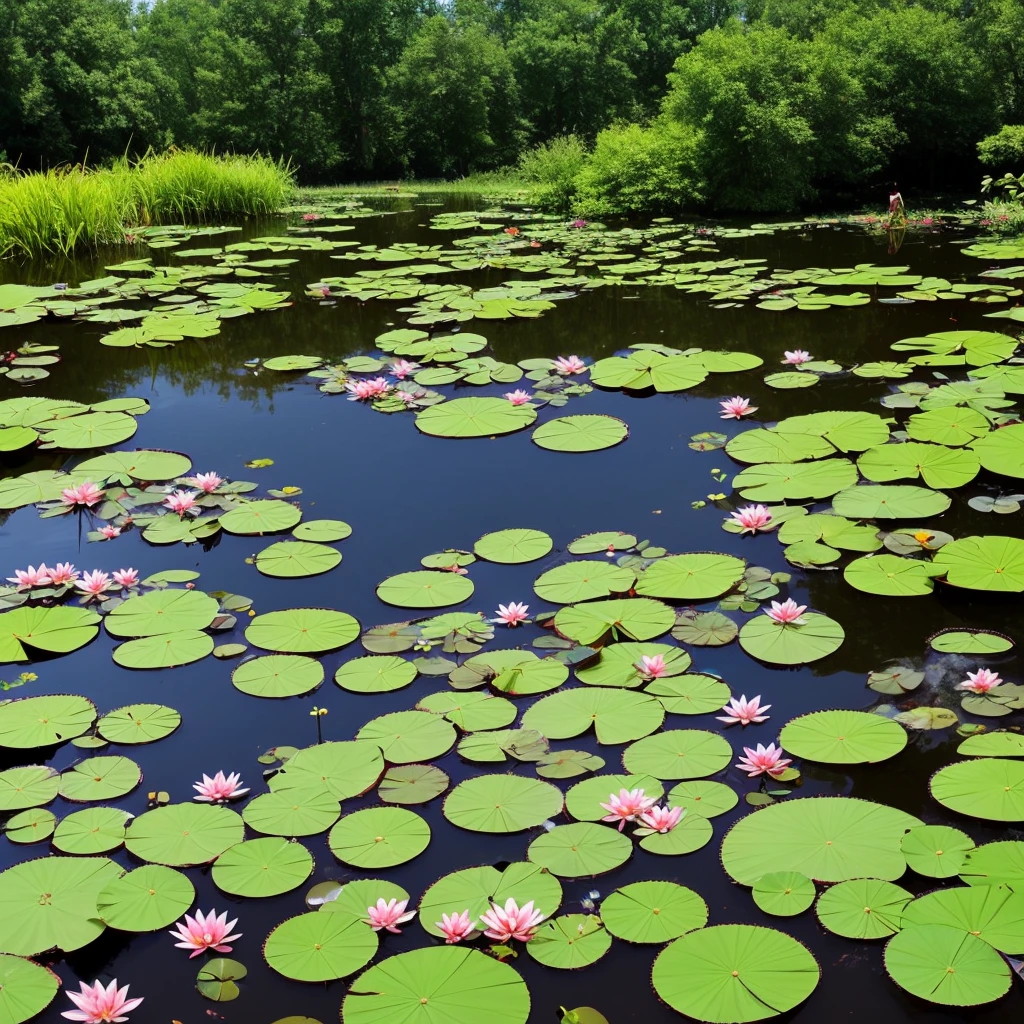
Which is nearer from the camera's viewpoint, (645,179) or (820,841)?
(820,841)

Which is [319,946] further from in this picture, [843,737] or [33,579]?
[33,579]

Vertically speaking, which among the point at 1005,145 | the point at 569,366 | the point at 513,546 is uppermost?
the point at 1005,145

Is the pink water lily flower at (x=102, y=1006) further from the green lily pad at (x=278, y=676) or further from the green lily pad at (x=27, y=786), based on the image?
the green lily pad at (x=278, y=676)

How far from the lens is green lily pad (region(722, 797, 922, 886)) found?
5.53 feet

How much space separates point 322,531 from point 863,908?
2.05 m

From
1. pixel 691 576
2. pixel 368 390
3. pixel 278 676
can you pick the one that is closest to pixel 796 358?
pixel 368 390

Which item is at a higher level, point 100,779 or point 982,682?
point 100,779

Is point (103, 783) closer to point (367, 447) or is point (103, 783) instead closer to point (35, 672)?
point (35, 672)

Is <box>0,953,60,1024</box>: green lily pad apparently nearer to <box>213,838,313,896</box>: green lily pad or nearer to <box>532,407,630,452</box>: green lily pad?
<box>213,838,313,896</box>: green lily pad

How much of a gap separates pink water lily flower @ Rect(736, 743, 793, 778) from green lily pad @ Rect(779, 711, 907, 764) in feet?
0.19

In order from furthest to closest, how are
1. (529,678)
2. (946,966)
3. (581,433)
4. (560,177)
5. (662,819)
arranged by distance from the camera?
(560,177) < (581,433) < (529,678) < (662,819) < (946,966)

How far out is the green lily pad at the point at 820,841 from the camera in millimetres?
1685

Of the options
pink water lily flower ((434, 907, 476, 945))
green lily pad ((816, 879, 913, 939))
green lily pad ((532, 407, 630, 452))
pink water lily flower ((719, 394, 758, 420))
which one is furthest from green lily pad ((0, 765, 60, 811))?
pink water lily flower ((719, 394, 758, 420))

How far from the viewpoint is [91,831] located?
1.88m
